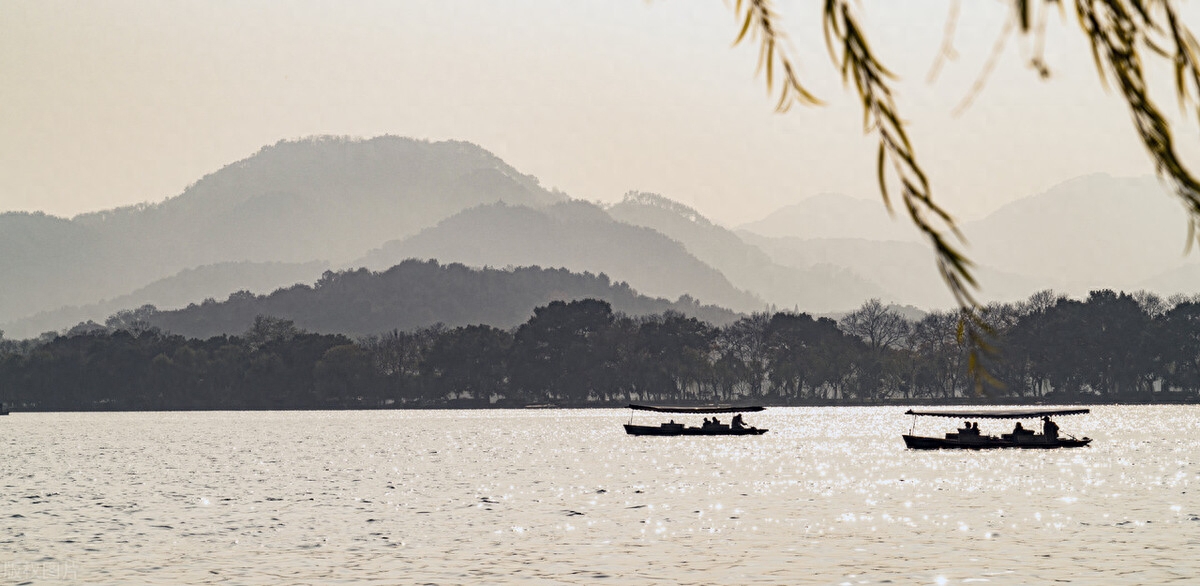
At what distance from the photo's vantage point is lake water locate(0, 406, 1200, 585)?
4847 cm

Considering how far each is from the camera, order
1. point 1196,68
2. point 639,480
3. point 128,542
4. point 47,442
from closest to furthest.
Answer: point 1196,68 → point 128,542 → point 639,480 → point 47,442

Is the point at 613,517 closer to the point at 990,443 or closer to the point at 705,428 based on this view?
the point at 990,443

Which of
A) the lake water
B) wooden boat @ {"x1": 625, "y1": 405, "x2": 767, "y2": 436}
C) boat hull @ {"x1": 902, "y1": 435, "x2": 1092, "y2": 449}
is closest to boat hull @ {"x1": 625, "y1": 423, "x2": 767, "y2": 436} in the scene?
wooden boat @ {"x1": 625, "y1": 405, "x2": 767, "y2": 436}

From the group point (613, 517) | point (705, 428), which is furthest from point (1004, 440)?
point (613, 517)

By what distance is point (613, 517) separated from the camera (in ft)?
223

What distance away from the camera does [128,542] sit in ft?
197

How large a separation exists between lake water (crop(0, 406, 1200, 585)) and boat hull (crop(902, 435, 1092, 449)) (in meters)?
1.28

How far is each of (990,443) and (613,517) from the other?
204 ft

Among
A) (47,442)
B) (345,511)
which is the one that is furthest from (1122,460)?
(47,442)

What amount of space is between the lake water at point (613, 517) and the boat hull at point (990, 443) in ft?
4.21

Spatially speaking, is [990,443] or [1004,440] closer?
[990,443]

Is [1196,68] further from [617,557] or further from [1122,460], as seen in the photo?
[1122,460]

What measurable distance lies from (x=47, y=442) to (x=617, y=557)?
14534cm

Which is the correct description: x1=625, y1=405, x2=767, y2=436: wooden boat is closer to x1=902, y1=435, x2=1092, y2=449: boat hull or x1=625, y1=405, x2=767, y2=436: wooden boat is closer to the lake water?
the lake water
